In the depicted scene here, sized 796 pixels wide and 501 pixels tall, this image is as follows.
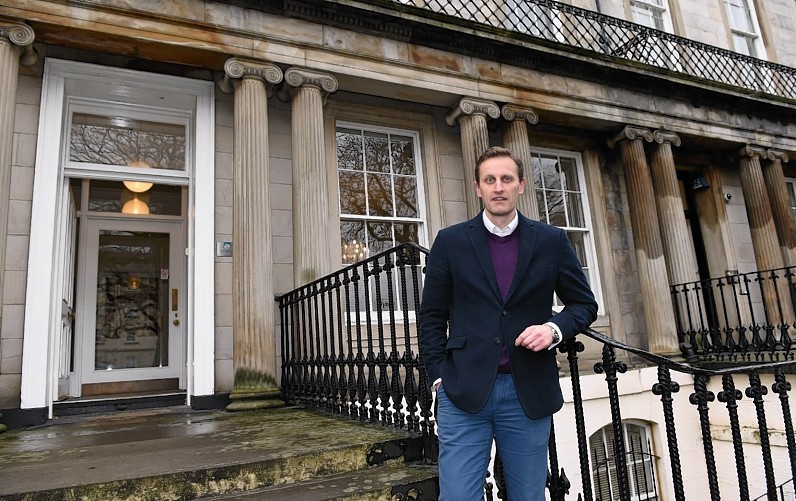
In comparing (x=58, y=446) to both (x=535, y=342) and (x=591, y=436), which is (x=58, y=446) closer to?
(x=535, y=342)

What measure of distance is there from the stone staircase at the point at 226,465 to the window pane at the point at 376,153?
13.8 feet

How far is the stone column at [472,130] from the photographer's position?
723 centimetres

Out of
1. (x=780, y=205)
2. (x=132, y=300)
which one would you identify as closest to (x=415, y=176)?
(x=132, y=300)

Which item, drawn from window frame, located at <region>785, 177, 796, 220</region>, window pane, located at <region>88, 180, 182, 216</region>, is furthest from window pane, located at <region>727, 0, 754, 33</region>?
window pane, located at <region>88, 180, 182, 216</region>

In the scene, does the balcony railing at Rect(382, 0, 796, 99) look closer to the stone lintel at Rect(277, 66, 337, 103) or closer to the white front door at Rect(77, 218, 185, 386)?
the stone lintel at Rect(277, 66, 337, 103)

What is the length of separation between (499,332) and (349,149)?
5.77m

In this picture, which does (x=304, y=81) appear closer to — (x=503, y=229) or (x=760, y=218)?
(x=503, y=229)

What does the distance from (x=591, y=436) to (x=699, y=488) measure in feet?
5.65

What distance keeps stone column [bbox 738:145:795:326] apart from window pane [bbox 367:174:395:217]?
265 inches

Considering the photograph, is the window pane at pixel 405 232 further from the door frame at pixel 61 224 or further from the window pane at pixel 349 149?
the door frame at pixel 61 224

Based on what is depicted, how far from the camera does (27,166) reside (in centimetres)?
560

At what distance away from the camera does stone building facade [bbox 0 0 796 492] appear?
551 cm

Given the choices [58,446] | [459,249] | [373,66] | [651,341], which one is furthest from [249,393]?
[651,341]

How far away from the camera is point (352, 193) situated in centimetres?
729
